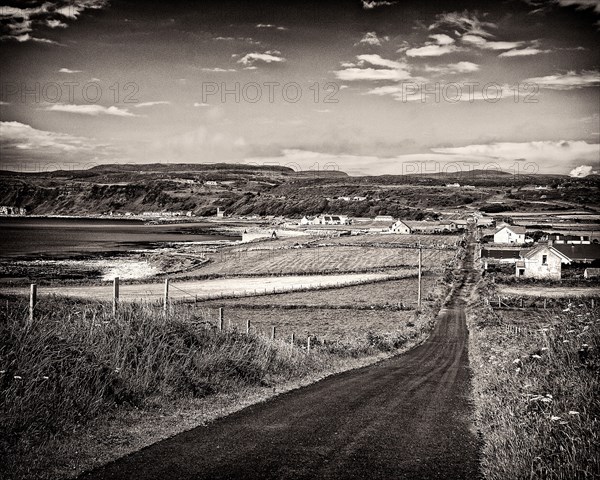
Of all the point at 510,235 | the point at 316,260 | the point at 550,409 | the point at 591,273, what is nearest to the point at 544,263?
the point at 591,273

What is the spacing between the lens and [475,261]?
8662 cm

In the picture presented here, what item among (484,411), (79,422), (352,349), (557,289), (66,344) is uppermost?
(66,344)

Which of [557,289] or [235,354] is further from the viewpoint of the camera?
[557,289]

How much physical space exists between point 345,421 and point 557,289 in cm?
5902

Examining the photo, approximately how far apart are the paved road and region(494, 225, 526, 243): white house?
3930 inches

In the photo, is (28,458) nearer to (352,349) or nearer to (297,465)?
(297,465)

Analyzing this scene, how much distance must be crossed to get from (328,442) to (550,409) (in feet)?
Answer: 11.4

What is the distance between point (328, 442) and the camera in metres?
8.30

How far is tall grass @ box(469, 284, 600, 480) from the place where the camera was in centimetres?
639

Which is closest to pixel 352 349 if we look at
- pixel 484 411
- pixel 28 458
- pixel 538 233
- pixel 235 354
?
pixel 235 354

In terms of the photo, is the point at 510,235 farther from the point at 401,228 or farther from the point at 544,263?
the point at 544,263

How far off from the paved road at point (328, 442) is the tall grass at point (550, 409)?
52 cm

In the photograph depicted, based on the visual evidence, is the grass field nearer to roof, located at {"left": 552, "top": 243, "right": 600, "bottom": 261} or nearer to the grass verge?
roof, located at {"left": 552, "top": 243, "right": 600, "bottom": 261}

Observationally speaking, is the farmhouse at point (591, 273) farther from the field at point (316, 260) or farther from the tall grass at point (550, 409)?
the tall grass at point (550, 409)
